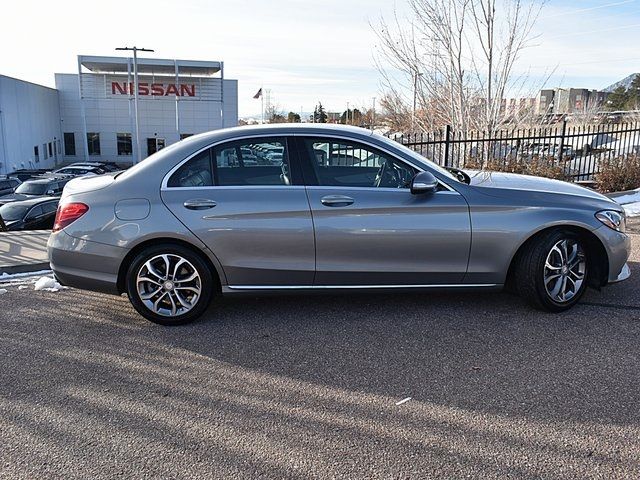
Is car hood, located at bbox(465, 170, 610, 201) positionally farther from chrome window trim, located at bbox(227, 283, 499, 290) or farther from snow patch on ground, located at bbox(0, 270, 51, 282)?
snow patch on ground, located at bbox(0, 270, 51, 282)

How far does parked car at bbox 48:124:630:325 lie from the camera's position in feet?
13.6

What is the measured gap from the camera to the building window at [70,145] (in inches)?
1860

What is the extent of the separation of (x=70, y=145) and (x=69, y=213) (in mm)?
48389

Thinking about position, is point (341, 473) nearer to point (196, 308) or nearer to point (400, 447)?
point (400, 447)

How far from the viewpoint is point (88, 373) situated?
138 inches

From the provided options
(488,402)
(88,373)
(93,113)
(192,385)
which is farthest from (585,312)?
(93,113)

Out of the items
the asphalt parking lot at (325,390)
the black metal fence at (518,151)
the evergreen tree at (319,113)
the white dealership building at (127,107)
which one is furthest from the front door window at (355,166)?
the evergreen tree at (319,113)

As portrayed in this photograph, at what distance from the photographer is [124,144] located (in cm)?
4684

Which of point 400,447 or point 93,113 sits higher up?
point 93,113

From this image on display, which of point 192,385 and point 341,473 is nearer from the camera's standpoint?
point 341,473

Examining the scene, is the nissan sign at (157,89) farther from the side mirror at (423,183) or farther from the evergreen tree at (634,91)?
the evergreen tree at (634,91)

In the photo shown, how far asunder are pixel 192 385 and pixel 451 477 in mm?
1664

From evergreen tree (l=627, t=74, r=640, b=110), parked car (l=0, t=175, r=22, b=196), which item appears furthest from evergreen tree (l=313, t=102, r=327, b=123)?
parked car (l=0, t=175, r=22, b=196)

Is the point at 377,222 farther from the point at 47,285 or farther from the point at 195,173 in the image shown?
the point at 47,285
